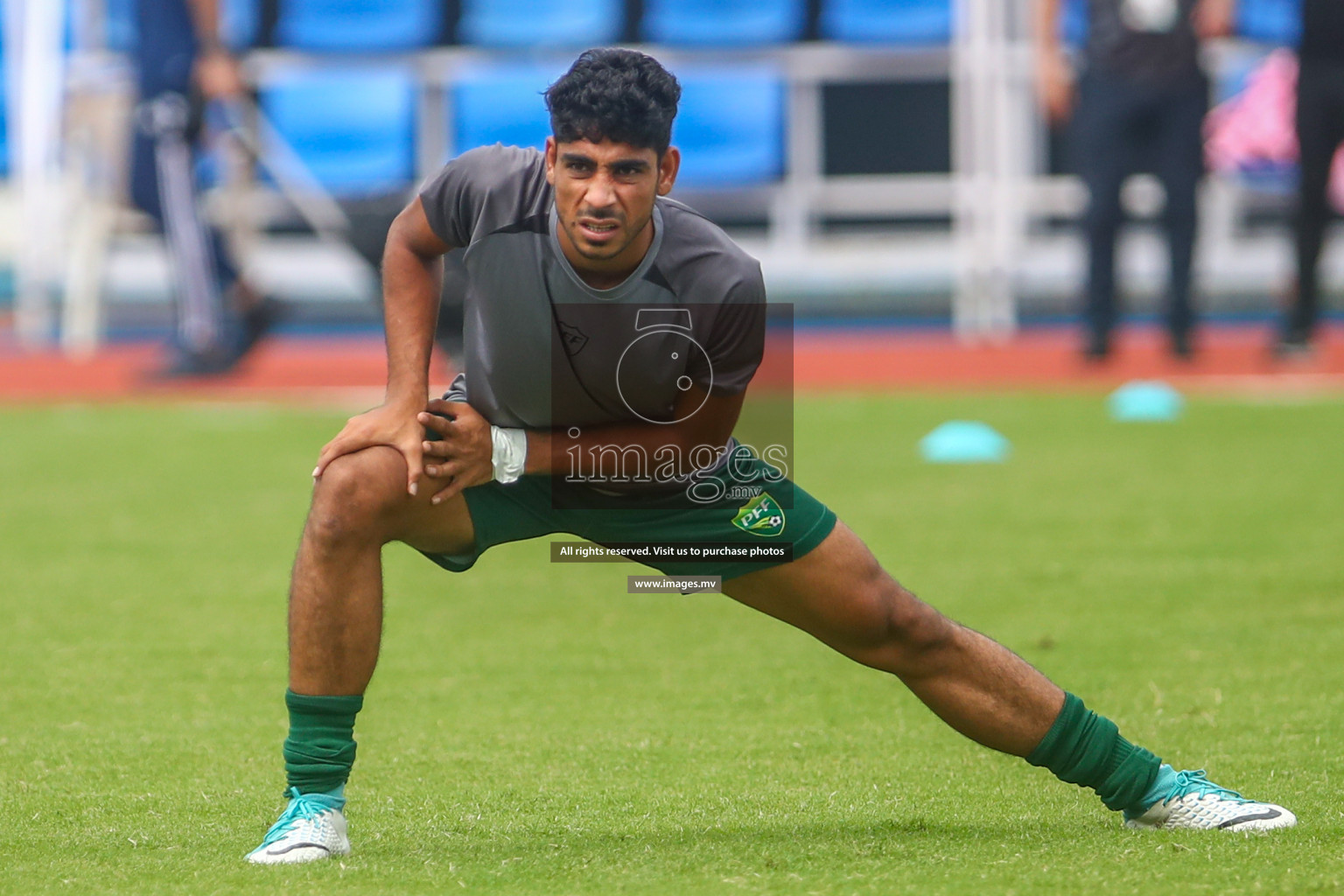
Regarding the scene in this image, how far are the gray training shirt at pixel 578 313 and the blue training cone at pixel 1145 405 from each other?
633 cm

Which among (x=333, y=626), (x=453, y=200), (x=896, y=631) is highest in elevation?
(x=453, y=200)

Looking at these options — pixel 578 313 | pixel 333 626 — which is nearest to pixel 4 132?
pixel 578 313

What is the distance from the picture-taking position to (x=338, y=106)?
15.0 m

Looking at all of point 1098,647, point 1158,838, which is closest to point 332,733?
point 1158,838

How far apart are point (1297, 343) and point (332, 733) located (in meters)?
9.06

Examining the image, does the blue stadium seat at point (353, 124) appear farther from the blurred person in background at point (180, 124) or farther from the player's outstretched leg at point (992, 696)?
the player's outstretched leg at point (992, 696)

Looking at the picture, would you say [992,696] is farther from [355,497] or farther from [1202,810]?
[355,497]

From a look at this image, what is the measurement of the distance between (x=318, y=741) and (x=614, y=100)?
4.02 ft

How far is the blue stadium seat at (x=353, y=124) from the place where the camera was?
14828 mm

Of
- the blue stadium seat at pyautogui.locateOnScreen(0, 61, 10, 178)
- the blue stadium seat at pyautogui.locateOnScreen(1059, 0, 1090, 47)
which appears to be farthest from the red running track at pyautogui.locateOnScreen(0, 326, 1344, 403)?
the blue stadium seat at pyautogui.locateOnScreen(0, 61, 10, 178)

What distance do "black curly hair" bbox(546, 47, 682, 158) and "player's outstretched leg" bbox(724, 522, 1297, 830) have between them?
829mm

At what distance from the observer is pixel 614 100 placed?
3.33 meters

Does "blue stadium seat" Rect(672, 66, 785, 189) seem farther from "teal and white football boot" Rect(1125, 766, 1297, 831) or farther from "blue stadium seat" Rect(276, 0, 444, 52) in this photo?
"teal and white football boot" Rect(1125, 766, 1297, 831)

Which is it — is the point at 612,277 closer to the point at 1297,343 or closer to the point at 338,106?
the point at 1297,343
